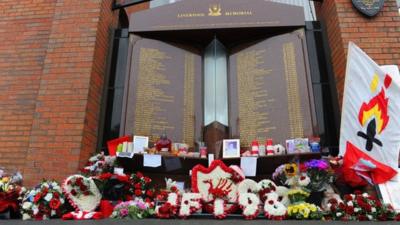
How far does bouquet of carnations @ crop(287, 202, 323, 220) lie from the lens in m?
3.43

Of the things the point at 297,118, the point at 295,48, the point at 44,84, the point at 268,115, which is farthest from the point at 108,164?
the point at 295,48

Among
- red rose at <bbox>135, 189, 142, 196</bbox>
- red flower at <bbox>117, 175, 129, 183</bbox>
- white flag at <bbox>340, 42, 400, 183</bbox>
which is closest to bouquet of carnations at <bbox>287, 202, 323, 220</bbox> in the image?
white flag at <bbox>340, 42, 400, 183</bbox>

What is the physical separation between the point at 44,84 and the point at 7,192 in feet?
5.15

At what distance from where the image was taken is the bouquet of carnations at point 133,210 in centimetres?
354

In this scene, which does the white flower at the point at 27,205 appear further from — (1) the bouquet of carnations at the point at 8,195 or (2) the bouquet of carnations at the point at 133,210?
(2) the bouquet of carnations at the point at 133,210

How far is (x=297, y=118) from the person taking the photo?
15.1 ft

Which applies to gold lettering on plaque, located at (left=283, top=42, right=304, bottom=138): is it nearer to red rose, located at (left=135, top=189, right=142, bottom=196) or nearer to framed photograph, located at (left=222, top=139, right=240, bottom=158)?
framed photograph, located at (left=222, top=139, right=240, bottom=158)

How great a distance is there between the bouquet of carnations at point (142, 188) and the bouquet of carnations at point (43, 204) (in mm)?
690

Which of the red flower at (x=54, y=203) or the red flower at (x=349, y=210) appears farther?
the red flower at (x=54, y=203)

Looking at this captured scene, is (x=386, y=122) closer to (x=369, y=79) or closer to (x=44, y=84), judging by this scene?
(x=369, y=79)

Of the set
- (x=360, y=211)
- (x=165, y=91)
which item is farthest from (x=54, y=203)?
(x=360, y=211)

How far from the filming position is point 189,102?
5027 millimetres

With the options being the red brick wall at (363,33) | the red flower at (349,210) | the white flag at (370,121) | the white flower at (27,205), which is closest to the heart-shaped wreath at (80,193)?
the white flower at (27,205)

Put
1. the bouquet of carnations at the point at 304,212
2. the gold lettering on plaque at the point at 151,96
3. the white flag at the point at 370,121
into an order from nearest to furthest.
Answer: the bouquet of carnations at the point at 304,212, the white flag at the point at 370,121, the gold lettering on plaque at the point at 151,96
